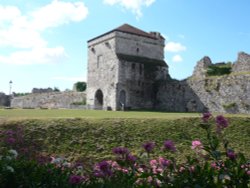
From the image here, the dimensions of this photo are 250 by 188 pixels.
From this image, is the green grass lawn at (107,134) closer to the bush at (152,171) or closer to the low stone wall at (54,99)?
the bush at (152,171)

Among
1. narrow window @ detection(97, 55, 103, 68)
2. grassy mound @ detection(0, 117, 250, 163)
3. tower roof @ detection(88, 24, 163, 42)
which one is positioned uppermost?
tower roof @ detection(88, 24, 163, 42)

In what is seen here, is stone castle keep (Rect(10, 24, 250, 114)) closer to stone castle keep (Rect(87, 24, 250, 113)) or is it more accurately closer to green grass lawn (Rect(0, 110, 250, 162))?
stone castle keep (Rect(87, 24, 250, 113))

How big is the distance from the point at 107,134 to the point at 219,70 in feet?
67.1

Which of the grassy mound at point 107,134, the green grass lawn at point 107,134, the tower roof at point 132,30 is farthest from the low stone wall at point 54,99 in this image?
the grassy mound at point 107,134

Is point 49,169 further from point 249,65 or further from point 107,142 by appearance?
point 249,65

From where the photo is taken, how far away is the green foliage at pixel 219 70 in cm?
3152

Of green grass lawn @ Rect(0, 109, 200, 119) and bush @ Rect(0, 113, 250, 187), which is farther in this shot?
green grass lawn @ Rect(0, 109, 200, 119)

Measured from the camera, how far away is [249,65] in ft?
95.0

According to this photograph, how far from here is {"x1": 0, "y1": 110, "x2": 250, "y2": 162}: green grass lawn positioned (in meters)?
12.1

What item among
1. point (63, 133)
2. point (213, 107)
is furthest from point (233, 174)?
point (213, 107)

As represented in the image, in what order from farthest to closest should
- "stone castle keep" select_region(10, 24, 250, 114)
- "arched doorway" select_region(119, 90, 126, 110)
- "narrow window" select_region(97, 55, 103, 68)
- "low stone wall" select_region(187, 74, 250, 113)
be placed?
1. "narrow window" select_region(97, 55, 103, 68)
2. "arched doorway" select_region(119, 90, 126, 110)
3. "stone castle keep" select_region(10, 24, 250, 114)
4. "low stone wall" select_region(187, 74, 250, 113)

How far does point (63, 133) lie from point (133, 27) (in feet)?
74.6

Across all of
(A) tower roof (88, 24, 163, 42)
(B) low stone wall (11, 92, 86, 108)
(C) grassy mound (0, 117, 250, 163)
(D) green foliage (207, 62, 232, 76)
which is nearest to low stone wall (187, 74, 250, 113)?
(D) green foliage (207, 62, 232, 76)

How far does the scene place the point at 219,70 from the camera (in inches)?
1251
